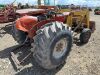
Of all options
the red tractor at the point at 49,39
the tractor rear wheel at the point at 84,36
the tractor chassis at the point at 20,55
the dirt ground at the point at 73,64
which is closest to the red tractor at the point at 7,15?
the dirt ground at the point at 73,64

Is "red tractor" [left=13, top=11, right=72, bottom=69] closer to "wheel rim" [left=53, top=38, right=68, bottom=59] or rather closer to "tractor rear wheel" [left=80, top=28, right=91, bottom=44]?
"wheel rim" [left=53, top=38, right=68, bottom=59]

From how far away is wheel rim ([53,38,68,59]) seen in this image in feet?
17.9

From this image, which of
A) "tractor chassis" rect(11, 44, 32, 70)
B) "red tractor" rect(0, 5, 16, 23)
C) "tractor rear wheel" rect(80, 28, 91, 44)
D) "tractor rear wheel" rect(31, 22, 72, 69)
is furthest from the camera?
"red tractor" rect(0, 5, 16, 23)

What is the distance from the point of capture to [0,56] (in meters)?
6.81

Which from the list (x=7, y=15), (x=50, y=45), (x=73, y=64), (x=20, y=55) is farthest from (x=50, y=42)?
(x=7, y=15)

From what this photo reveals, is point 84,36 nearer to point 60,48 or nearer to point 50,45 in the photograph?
point 60,48

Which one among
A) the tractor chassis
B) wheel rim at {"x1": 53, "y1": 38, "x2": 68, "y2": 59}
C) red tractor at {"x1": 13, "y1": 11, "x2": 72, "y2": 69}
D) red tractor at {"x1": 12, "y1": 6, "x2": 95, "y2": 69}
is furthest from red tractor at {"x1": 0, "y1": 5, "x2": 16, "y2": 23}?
wheel rim at {"x1": 53, "y1": 38, "x2": 68, "y2": 59}

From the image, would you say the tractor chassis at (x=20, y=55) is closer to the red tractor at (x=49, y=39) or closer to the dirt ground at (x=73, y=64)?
the dirt ground at (x=73, y=64)

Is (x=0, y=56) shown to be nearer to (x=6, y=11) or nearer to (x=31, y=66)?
(x=31, y=66)

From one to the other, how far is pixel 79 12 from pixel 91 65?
344 cm

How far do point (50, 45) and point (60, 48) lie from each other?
576 millimetres

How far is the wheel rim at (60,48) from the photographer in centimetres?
547

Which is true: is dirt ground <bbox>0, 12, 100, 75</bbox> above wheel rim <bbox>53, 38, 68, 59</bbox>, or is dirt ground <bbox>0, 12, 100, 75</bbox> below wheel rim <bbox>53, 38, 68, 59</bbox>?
below

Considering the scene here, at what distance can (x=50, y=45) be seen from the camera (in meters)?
5.16
